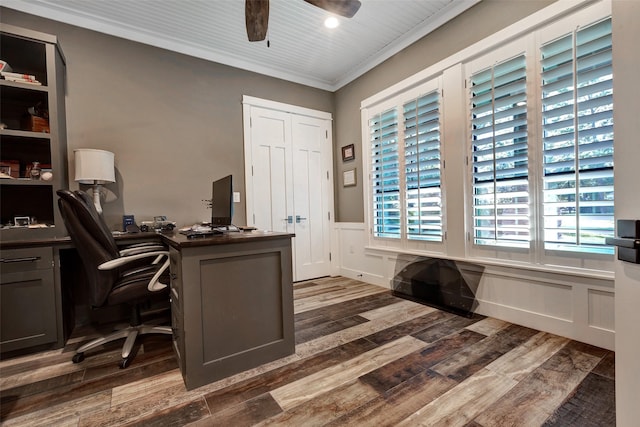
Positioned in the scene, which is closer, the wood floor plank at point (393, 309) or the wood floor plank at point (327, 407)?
the wood floor plank at point (327, 407)

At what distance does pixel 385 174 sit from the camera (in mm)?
3588

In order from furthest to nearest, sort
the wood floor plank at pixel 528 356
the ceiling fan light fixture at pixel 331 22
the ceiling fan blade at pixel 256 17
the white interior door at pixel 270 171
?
the white interior door at pixel 270 171 → the ceiling fan light fixture at pixel 331 22 → the ceiling fan blade at pixel 256 17 → the wood floor plank at pixel 528 356

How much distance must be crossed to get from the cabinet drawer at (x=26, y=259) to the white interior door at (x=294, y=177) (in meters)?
1.94

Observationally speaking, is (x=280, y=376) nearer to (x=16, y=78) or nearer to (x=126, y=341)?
(x=126, y=341)

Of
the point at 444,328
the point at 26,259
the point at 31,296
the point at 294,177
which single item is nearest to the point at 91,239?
the point at 26,259

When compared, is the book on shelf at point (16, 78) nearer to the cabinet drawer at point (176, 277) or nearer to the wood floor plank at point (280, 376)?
the cabinet drawer at point (176, 277)

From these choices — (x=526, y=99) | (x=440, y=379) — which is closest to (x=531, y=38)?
(x=526, y=99)

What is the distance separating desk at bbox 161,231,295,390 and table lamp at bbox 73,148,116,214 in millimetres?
1354

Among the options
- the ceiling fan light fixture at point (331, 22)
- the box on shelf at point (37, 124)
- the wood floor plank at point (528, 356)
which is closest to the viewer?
the wood floor plank at point (528, 356)

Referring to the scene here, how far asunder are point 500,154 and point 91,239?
3.20 metres

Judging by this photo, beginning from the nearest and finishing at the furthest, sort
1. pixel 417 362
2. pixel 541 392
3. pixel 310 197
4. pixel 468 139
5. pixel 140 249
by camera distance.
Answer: pixel 541 392, pixel 417 362, pixel 140 249, pixel 468 139, pixel 310 197

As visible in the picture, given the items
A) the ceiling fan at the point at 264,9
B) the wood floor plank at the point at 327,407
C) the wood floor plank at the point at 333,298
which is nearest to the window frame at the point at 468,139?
the wood floor plank at the point at 333,298

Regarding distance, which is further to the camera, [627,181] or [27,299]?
[27,299]

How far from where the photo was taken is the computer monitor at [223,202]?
2.21 meters
